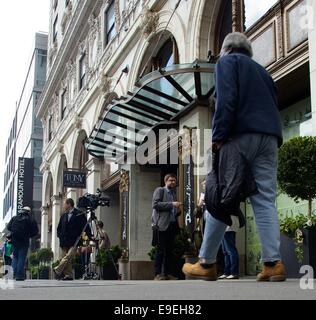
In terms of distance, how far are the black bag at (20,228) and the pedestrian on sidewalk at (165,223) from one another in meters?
3.52

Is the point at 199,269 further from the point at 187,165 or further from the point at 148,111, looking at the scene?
the point at 148,111

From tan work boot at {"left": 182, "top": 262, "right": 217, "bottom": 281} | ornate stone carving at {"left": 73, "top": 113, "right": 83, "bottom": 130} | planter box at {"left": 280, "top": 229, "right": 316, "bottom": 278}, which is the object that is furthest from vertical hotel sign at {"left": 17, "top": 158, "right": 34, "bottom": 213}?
tan work boot at {"left": 182, "top": 262, "right": 217, "bottom": 281}

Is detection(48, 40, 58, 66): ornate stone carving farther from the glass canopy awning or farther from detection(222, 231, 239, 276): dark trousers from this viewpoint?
detection(222, 231, 239, 276): dark trousers

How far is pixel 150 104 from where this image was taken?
13.5 m

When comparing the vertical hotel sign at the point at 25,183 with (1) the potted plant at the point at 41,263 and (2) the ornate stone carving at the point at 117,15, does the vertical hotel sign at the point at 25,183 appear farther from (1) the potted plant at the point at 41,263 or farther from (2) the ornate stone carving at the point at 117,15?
(2) the ornate stone carving at the point at 117,15

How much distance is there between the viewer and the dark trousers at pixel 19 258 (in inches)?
488

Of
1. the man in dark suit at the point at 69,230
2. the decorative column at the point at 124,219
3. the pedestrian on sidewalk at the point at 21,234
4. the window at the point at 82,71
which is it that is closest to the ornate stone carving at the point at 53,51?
the window at the point at 82,71

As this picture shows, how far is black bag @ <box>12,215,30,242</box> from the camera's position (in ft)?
39.8

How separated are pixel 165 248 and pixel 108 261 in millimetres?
4941

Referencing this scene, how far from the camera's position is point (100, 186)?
21875 mm

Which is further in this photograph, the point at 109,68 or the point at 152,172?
the point at 109,68

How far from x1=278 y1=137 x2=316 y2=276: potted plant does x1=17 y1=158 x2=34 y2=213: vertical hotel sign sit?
3740 centimetres

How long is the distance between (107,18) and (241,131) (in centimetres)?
1859

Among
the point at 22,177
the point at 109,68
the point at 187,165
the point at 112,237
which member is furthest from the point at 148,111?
the point at 22,177
